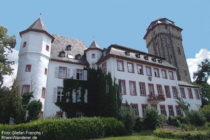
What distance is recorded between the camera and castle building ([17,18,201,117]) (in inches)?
890

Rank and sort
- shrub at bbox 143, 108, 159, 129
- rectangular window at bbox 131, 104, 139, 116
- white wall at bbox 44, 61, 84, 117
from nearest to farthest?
shrub at bbox 143, 108, 159, 129 → white wall at bbox 44, 61, 84, 117 → rectangular window at bbox 131, 104, 139, 116

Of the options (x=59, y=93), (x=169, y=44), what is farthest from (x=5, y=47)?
(x=169, y=44)

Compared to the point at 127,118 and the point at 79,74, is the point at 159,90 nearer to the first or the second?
the point at 127,118

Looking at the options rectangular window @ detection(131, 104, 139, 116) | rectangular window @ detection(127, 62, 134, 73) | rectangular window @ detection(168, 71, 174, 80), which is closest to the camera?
rectangular window @ detection(131, 104, 139, 116)

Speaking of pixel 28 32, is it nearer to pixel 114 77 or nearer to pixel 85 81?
pixel 85 81

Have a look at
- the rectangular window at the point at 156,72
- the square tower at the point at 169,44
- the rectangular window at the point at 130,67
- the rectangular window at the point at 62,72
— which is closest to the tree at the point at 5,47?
the rectangular window at the point at 62,72

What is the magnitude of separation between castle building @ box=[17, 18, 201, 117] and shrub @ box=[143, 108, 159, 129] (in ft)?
9.48

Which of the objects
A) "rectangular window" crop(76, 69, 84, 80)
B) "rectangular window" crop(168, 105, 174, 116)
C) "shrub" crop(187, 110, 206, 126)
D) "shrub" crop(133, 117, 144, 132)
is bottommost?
"shrub" crop(133, 117, 144, 132)

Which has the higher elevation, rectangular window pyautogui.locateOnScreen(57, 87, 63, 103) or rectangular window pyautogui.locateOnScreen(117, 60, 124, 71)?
rectangular window pyautogui.locateOnScreen(117, 60, 124, 71)

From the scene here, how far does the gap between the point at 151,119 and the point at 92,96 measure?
9293mm

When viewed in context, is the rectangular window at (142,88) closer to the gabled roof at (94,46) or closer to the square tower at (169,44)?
the gabled roof at (94,46)

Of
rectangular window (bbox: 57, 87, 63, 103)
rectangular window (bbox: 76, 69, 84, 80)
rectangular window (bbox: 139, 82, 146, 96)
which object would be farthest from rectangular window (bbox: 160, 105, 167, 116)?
rectangular window (bbox: 57, 87, 63, 103)

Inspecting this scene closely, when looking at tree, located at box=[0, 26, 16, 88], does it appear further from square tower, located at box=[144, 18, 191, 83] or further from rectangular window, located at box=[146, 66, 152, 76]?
square tower, located at box=[144, 18, 191, 83]

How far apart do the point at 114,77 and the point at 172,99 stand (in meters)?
13.5
